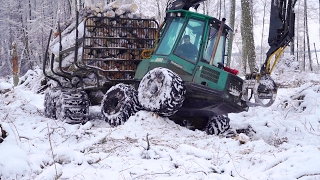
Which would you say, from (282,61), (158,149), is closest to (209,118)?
(158,149)

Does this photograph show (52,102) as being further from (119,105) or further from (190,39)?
(190,39)

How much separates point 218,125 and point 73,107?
10.4ft

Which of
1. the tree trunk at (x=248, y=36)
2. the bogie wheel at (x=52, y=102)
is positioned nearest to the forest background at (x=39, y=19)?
the tree trunk at (x=248, y=36)

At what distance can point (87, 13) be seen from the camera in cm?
799

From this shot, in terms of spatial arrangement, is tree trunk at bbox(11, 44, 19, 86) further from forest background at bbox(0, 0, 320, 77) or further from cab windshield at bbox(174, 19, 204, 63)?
cab windshield at bbox(174, 19, 204, 63)

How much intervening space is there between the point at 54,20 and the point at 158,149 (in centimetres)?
3044

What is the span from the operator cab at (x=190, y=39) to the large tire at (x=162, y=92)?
1.84ft

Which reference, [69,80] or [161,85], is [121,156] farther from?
[69,80]

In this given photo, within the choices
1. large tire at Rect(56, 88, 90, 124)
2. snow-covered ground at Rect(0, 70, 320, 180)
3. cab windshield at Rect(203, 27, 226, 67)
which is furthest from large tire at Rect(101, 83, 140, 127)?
cab windshield at Rect(203, 27, 226, 67)

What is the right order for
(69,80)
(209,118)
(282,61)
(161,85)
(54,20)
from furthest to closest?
1. (54,20)
2. (282,61)
3. (69,80)
4. (209,118)
5. (161,85)

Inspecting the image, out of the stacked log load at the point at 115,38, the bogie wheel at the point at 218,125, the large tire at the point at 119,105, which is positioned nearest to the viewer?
the large tire at the point at 119,105

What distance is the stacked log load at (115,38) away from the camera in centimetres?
765

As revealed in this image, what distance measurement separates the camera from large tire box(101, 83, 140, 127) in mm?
6723

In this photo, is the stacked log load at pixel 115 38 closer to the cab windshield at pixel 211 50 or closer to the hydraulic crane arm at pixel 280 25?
the cab windshield at pixel 211 50
